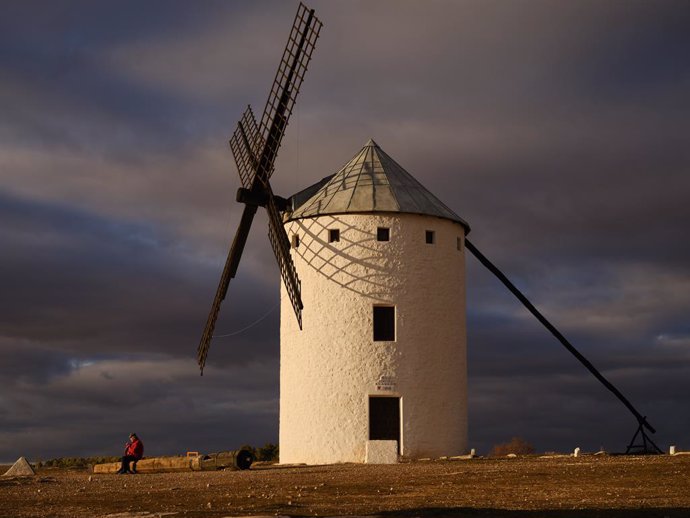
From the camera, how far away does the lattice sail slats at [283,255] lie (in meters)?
29.0

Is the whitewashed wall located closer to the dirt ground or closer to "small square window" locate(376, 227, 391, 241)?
"small square window" locate(376, 227, 391, 241)

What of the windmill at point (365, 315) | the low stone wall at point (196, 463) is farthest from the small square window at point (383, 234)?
the low stone wall at point (196, 463)

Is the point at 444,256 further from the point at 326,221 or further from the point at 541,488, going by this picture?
the point at 541,488

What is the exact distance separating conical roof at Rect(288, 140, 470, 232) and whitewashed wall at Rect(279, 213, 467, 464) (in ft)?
0.89

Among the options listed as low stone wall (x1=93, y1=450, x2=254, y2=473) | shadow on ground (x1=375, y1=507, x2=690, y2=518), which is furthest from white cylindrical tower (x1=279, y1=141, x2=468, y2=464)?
shadow on ground (x1=375, y1=507, x2=690, y2=518)

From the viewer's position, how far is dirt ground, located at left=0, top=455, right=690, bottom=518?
13.5 m

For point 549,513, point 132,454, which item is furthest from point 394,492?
point 132,454

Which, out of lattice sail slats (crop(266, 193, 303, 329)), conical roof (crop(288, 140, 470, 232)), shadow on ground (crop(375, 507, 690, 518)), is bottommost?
shadow on ground (crop(375, 507, 690, 518))

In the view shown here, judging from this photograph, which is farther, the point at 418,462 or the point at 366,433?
the point at 366,433

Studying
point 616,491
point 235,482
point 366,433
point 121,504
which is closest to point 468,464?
point 366,433

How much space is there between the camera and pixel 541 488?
655 inches

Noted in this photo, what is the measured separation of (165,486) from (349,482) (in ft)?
11.6

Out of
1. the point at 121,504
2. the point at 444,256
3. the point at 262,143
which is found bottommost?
the point at 121,504

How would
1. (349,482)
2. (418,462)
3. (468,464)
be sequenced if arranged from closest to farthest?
1. (349,482)
2. (468,464)
3. (418,462)
